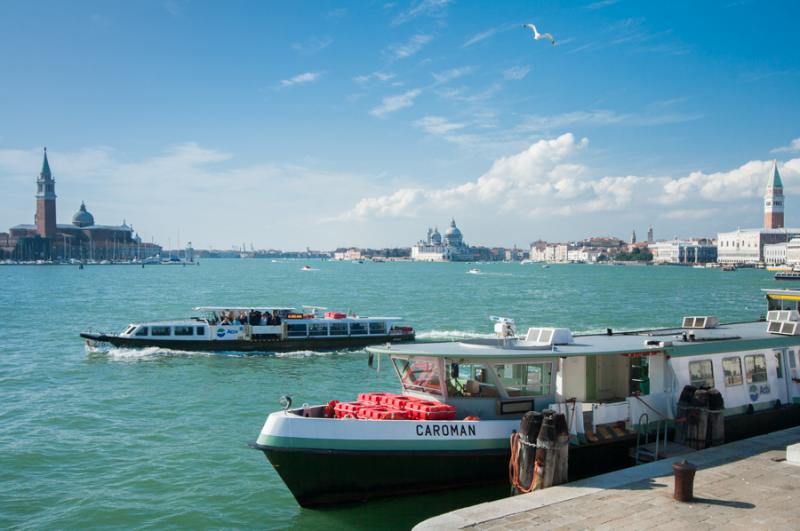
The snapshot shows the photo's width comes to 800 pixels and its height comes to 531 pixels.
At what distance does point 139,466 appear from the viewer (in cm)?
2084

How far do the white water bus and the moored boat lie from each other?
88.4 feet

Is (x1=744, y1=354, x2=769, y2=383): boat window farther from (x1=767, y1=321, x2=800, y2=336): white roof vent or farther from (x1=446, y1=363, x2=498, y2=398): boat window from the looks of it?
(x1=446, y1=363, x2=498, y2=398): boat window

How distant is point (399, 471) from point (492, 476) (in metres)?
→ 2.45

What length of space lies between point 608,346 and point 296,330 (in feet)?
96.7

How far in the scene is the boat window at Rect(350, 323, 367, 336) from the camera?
47125 millimetres

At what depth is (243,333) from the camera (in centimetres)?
4438

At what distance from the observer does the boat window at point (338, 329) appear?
4641 centimetres

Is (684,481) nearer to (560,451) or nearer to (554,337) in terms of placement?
(560,451)

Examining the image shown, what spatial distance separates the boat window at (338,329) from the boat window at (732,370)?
2984 cm

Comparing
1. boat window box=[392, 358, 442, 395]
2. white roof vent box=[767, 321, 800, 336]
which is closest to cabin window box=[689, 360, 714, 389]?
white roof vent box=[767, 321, 800, 336]

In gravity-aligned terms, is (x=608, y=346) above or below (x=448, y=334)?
above

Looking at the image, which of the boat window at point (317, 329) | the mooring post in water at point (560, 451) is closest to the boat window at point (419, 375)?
the mooring post in water at point (560, 451)

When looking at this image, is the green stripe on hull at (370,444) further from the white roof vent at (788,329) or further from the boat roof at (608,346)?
the white roof vent at (788,329)

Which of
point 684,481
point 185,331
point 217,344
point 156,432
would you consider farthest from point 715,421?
point 185,331
